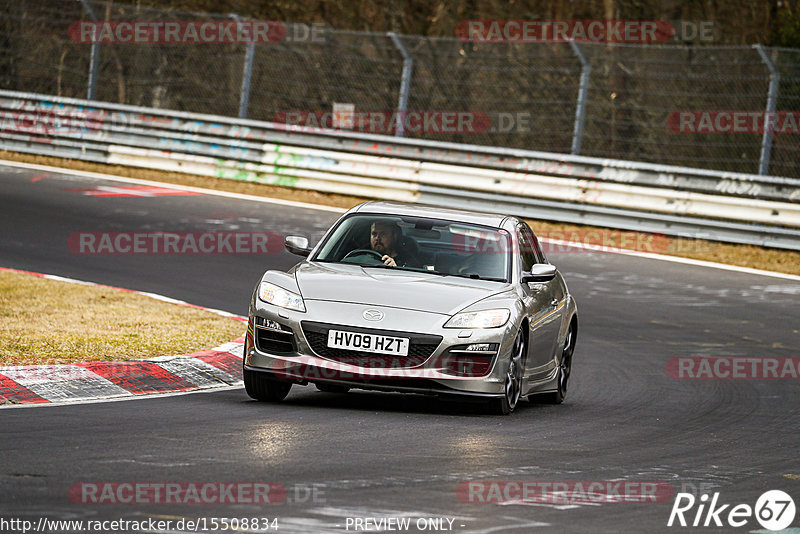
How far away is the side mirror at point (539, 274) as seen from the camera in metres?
9.88

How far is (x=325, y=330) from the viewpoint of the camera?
8.87m

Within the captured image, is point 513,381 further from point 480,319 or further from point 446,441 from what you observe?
point 446,441

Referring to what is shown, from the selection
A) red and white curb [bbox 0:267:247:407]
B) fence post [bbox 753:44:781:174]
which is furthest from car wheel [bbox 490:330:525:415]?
fence post [bbox 753:44:781:174]

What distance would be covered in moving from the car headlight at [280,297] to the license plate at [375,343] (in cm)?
38

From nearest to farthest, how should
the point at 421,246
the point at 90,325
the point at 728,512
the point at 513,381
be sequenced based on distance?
the point at 728,512, the point at 513,381, the point at 421,246, the point at 90,325

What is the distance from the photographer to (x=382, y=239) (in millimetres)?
10078

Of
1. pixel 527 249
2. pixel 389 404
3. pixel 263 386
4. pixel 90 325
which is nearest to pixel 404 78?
pixel 90 325

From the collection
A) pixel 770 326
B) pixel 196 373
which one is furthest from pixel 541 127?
pixel 196 373

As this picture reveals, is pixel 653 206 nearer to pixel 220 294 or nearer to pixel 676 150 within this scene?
pixel 676 150

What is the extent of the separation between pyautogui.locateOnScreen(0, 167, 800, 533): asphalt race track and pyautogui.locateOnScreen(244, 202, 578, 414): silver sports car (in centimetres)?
25

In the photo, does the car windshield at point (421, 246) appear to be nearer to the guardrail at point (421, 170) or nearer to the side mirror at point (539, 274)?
the side mirror at point (539, 274)

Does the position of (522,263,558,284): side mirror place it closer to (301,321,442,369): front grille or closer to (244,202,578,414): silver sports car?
(244,202,578,414): silver sports car

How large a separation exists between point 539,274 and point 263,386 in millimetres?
2088

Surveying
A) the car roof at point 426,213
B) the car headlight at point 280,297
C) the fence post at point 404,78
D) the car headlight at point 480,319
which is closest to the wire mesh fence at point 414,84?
the fence post at point 404,78
